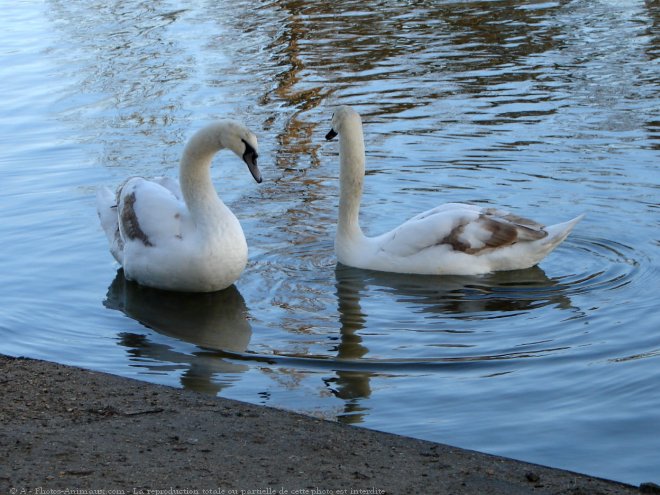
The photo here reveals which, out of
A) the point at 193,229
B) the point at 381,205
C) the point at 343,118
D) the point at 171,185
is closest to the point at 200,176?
the point at 193,229

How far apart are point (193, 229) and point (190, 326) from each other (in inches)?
32.7

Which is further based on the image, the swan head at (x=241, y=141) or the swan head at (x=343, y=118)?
the swan head at (x=343, y=118)

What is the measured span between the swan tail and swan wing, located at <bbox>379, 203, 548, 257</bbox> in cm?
223

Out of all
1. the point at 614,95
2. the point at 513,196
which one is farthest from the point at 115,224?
the point at 614,95

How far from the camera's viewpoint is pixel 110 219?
31.3 feet

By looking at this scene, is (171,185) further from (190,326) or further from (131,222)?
(190,326)

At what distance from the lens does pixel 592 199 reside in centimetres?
997

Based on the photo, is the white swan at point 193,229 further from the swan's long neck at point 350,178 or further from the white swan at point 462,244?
the white swan at point 462,244

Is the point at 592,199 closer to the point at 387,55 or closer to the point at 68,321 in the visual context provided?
the point at 68,321

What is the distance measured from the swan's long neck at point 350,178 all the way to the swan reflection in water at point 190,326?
103 centimetres

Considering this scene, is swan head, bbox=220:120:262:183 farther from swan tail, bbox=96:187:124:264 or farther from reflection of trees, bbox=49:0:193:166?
reflection of trees, bbox=49:0:193:166

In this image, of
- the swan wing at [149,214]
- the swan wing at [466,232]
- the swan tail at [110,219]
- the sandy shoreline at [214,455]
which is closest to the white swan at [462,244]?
the swan wing at [466,232]

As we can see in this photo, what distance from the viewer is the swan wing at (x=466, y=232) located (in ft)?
28.2

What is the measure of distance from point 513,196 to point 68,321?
4.16 metres
